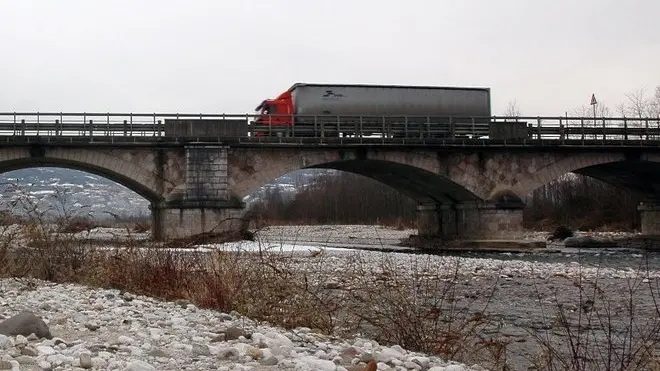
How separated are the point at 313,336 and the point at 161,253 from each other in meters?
4.47

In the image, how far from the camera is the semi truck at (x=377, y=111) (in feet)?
121

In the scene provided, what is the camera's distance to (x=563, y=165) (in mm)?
39125

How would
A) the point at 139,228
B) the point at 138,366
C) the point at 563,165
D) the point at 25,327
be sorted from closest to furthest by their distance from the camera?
the point at 138,366 < the point at 25,327 < the point at 563,165 < the point at 139,228

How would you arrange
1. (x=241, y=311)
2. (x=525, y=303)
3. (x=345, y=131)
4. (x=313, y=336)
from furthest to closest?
(x=345, y=131), (x=525, y=303), (x=241, y=311), (x=313, y=336)

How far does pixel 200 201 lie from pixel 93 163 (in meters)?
5.49

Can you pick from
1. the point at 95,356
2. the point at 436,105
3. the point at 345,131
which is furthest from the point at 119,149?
the point at 95,356

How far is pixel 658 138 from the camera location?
135 feet

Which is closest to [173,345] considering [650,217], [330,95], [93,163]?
[93,163]

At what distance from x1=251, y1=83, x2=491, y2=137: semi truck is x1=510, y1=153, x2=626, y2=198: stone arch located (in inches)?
145

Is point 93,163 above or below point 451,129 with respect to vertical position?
below

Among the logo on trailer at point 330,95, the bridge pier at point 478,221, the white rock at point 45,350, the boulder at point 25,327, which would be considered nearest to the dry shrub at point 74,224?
the boulder at point 25,327

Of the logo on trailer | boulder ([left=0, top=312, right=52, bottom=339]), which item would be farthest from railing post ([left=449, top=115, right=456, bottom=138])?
boulder ([left=0, top=312, right=52, bottom=339])

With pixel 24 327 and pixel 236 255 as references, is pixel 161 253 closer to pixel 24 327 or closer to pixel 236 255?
pixel 236 255

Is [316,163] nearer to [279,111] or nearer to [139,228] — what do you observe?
[279,111]
